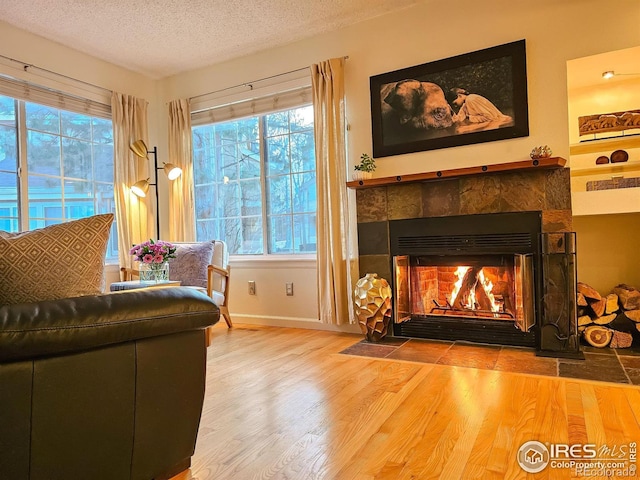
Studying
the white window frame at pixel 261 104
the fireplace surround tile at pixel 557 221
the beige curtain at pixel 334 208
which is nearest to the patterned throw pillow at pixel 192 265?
the white window frame at pixel 261 104

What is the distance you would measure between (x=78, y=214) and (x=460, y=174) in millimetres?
3401

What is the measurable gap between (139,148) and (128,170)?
289 millimetres

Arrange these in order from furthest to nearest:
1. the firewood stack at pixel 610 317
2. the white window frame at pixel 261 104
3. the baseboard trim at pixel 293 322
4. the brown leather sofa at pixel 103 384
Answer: the white window frame at pixel 261 104 < the baseboard trim at pixel 293 322 < the firewood stack at pixel 610 317 < the brown leather sofa at pixel 103 384

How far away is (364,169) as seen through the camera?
3.45m

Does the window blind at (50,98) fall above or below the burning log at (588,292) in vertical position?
above

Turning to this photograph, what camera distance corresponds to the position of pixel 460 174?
9.93ft

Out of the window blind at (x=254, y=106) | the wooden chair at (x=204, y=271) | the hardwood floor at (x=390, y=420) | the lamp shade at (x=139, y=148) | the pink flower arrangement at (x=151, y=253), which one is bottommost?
the hardwood floor at (x=390, y=420)

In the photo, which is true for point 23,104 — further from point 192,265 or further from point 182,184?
point 192,265

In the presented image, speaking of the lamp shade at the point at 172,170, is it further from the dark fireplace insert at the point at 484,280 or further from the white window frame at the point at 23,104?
→ the dark fireplace insert at the point at 484,280

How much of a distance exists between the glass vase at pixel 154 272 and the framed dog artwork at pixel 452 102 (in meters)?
1.89

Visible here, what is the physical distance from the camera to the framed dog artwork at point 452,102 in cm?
305

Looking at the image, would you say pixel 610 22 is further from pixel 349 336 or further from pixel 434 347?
pixel 349 336

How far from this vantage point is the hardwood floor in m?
1.50

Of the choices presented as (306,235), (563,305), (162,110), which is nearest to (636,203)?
(563,305)
